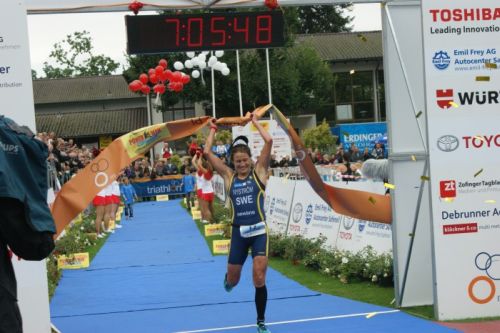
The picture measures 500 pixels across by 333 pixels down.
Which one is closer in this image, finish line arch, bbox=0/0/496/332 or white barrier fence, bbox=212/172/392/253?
finish line arch, bbox=0/0/496/332

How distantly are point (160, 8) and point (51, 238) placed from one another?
620 cm

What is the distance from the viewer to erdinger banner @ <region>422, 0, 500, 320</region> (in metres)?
9.12

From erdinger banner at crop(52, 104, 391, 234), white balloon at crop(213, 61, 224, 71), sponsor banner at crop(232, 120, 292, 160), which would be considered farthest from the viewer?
white balloon at crop(213, 61, 224, 71)

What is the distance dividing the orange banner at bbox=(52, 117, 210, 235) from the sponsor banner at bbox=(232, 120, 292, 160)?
55.5ft

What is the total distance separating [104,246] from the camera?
20516 mm

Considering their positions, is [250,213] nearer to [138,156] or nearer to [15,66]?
[138,156]

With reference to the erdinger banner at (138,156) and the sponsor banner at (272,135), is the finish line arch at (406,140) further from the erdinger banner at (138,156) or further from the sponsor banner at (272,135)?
the sponsor banner at (272,135)

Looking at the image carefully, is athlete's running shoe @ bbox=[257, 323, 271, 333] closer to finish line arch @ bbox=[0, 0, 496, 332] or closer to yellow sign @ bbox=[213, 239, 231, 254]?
finish line arch @ bbox=[0, 0, 496, 332]

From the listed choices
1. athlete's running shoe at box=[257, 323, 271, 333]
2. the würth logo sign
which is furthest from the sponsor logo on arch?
athlete's running shoe at box=[257, 323, 271, 333]

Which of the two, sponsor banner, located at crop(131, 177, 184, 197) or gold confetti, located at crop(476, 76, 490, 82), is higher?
gold confetti, located at crop(476, 76, 490, 82)

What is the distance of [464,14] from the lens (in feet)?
30.3

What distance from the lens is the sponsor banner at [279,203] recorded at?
58.0ft

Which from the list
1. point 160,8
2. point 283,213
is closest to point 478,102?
point 160,8

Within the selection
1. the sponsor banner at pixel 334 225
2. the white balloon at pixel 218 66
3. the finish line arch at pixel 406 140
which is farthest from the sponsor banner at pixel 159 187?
the finish line arch at pixel 406 140
